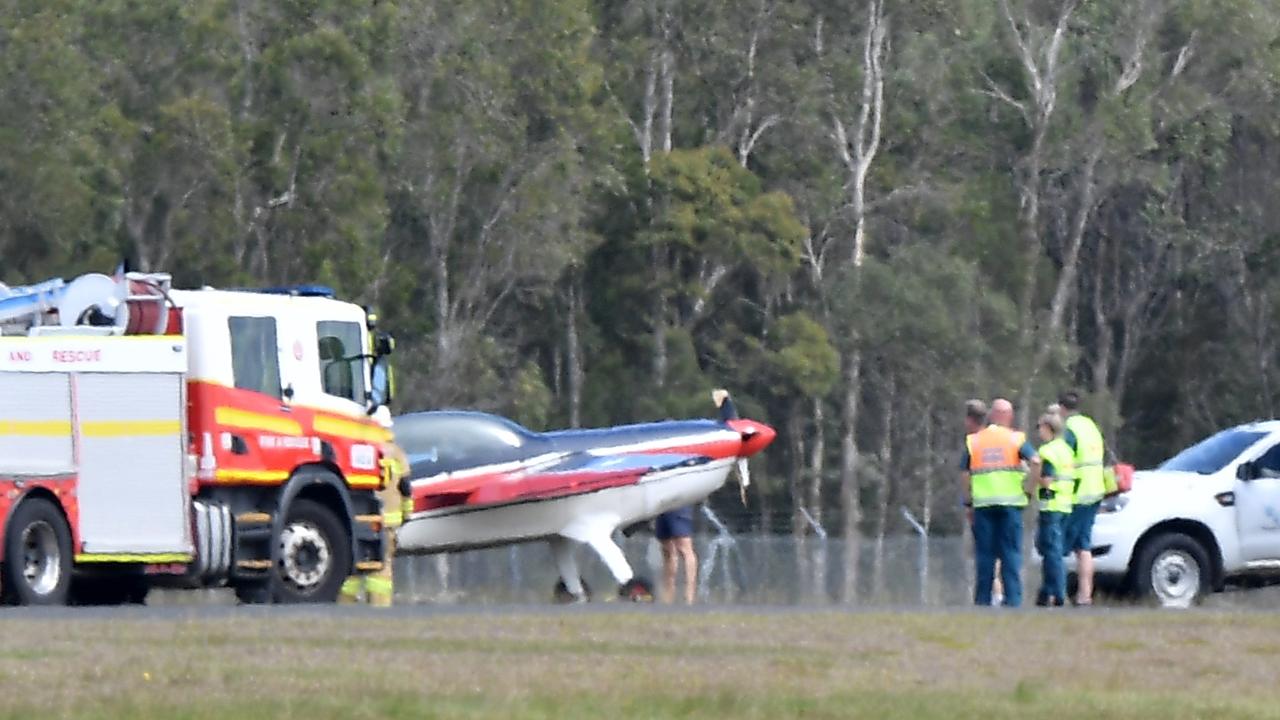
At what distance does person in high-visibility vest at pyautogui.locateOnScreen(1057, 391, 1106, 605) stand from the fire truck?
5413 mm

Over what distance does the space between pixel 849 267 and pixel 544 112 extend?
788 centimetres

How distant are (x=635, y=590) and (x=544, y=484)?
134 cm

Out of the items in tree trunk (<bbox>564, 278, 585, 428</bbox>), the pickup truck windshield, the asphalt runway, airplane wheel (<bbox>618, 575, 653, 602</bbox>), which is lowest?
the asphalt runway

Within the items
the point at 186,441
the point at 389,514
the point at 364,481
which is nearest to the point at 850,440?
the point at 389,514

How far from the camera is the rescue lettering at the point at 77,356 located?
20219 mm

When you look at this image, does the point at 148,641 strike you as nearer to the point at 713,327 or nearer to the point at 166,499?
the point at 166,499

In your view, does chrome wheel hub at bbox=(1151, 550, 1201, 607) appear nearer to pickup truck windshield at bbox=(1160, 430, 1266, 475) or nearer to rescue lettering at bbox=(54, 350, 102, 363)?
pickup truck windshield at bbox=(1160, 430, 1266, 475)

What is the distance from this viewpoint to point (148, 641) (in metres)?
15.8

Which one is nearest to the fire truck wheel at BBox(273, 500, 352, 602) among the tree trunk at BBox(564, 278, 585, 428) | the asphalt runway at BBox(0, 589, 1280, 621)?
the asphalt runway at BBox(0, 589, 1280, 621)

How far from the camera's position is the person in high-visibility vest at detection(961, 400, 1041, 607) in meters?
21.9

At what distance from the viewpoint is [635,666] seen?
49.4 feet

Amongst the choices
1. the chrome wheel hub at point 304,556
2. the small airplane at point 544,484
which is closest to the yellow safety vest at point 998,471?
the small airplane at point 544,484

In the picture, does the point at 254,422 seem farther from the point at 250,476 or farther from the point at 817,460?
the point at 817,460

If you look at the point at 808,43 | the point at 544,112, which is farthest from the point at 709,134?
the point at 544,112
